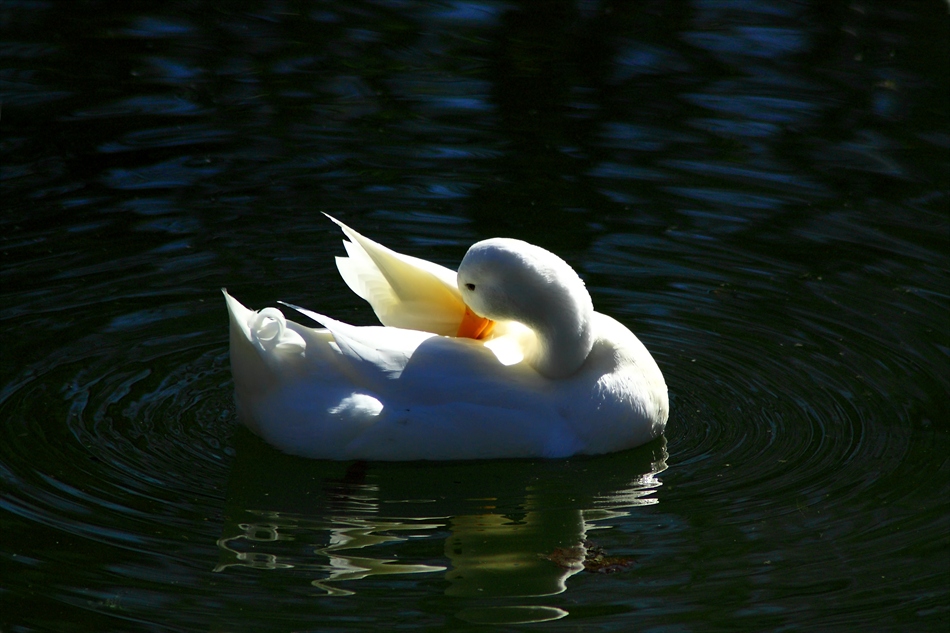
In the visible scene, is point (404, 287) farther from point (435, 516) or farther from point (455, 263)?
point (455, 263)

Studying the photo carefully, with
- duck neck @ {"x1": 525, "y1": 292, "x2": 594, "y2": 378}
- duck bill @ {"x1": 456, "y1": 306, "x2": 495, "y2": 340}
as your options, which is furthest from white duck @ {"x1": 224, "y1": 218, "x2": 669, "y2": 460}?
duck bill @ {"x1": 456, "y1": 306, "x2": 495, "y2": 340}

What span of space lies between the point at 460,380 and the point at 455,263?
1.96 metres

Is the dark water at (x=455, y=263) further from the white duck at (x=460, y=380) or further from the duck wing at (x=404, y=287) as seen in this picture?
the duck wing at (x=404, y=287)

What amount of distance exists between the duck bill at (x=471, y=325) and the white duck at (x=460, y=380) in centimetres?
15

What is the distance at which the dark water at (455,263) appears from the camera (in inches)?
181

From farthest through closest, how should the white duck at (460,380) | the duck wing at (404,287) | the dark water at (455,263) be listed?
the duck wing at (404,287) < the white duck at (460,380) < the dark water at (455,263)

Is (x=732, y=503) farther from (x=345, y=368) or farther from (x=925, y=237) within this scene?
(x=925, y=237)

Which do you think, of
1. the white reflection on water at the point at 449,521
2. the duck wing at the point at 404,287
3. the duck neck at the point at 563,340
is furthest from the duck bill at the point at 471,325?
the white reflection on water at the point at 449,521

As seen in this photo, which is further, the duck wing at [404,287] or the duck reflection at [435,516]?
the duck wing at [404,287]

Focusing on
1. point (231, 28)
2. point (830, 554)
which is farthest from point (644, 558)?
point (231, 28)

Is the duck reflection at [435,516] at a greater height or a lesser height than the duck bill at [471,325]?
lesser

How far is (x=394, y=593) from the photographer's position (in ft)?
14.7

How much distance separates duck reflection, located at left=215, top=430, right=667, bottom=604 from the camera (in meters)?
4.65

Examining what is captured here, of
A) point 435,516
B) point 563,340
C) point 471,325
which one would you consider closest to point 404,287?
point 471,325
